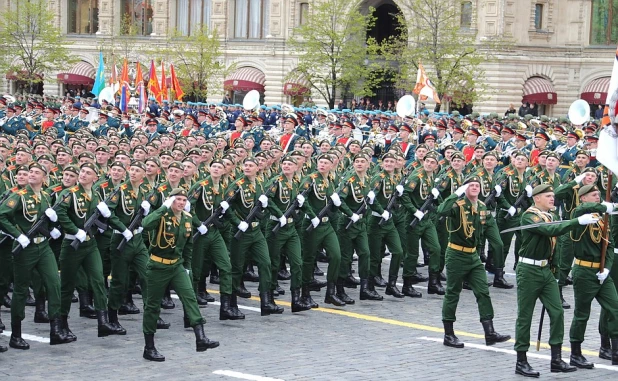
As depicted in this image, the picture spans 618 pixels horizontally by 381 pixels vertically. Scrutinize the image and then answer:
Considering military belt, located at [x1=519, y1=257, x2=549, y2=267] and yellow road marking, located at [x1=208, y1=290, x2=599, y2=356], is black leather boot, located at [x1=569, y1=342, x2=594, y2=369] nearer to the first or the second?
yellow road marking, located at [x1=208, y1=290, x2=599, y2=356]

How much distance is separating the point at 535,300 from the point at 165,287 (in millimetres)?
3752

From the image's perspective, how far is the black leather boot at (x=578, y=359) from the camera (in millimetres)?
12117

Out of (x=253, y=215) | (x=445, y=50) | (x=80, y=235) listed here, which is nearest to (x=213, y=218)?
(x=253, y=215)

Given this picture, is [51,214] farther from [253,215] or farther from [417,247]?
[417,247]

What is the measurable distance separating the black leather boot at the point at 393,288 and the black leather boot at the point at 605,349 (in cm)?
390

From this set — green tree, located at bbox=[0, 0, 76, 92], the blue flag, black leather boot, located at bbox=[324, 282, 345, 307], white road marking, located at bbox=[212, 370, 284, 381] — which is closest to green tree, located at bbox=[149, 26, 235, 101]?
green tree, located at bbox=[0, 0, 76, 92]

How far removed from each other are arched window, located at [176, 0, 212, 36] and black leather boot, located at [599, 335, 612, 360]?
43.9m

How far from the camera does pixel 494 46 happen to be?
4588 centimetres

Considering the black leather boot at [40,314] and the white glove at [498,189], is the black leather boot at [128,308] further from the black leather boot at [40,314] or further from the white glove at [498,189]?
the white glove at [498,189]

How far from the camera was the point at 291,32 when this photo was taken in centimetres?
5212

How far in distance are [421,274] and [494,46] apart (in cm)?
2931

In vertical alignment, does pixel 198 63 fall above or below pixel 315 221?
above

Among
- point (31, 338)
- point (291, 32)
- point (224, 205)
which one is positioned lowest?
point (31, 338)

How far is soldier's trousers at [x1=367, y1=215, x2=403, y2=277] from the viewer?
16.0 m
